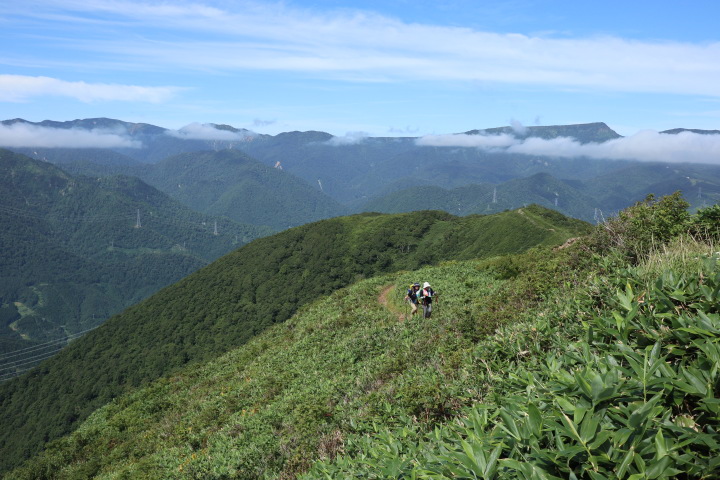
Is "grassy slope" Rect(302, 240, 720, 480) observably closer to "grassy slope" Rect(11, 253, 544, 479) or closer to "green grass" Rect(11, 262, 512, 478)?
"grassy slope" Rect(11, 253, 544, 479)

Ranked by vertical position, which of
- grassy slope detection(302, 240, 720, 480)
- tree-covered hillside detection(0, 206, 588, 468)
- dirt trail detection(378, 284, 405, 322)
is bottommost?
tree-covered hillside detection(0, 206, 588, 468)

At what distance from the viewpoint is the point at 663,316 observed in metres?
5.74

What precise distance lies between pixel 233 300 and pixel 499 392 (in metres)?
131

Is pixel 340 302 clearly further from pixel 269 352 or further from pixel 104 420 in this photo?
pixel 104 420

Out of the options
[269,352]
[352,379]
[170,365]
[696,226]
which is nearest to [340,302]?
[269,352]

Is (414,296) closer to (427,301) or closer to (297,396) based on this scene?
(427,301)

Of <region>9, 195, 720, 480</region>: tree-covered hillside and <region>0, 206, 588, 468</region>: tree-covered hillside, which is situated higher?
<region>9, 195, 720, 480</region>: tree-covered hillside

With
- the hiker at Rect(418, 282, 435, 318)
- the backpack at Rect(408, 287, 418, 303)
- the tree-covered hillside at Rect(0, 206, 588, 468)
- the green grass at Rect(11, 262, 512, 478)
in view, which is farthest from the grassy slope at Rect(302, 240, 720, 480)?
the tree-covered hillside at Rect(0, 206, 588, 468)

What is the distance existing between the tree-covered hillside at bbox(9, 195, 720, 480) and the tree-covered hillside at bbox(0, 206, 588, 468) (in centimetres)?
7649

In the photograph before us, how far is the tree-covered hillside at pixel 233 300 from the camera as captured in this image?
107 meters

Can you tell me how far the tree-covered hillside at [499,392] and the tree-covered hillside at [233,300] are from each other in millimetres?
76493

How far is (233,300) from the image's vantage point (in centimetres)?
13175

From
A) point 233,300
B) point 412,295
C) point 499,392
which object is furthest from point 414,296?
point 233,300

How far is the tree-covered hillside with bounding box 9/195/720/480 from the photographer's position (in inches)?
165
